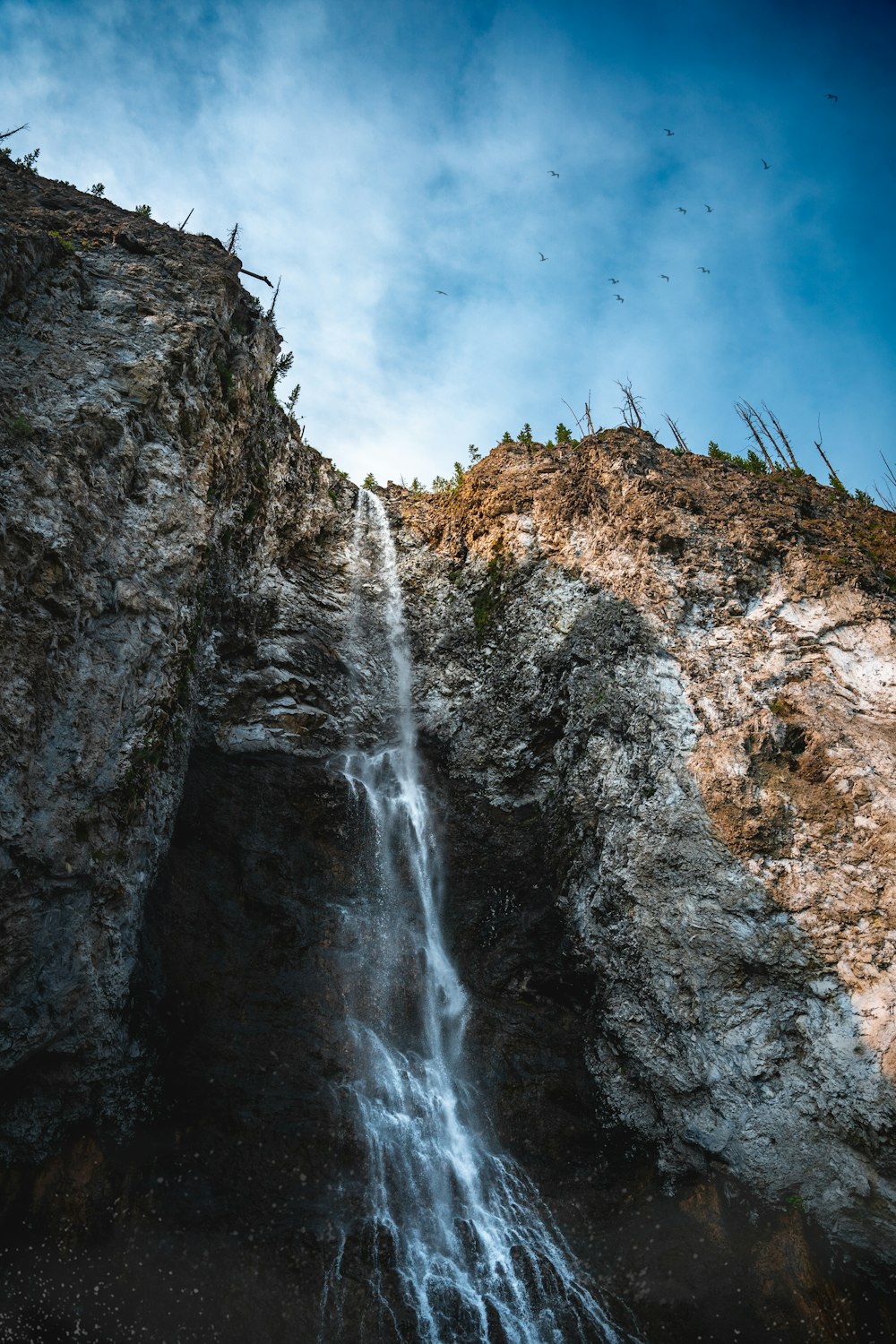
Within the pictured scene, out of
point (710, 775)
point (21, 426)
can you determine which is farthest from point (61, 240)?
point (710, 775)

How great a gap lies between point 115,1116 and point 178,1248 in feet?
6.72

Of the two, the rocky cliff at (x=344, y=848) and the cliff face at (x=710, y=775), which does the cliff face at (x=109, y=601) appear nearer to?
the rocky cliff at (x=344, y=848)

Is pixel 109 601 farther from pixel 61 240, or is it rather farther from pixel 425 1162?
pixel 425 1162

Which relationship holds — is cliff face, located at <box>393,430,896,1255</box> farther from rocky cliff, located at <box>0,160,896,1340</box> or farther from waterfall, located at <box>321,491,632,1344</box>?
waterfall, located at <box>321,491,632,1344</box>

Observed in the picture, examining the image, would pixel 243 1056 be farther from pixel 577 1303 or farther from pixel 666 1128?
pixel 666 1128

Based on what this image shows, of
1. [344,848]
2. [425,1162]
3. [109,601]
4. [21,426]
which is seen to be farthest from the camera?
[344,848]

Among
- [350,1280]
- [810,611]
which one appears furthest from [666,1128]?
[810,611]

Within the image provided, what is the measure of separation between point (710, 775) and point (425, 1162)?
801cm

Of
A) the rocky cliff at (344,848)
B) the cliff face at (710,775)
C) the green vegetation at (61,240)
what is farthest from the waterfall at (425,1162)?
the green vegetation at (61,240)

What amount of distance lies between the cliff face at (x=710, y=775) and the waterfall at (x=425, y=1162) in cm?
163

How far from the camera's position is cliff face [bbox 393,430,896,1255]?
34.0 ft

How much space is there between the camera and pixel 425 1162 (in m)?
10.8

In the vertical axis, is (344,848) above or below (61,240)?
below

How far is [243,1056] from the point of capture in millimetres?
11250
